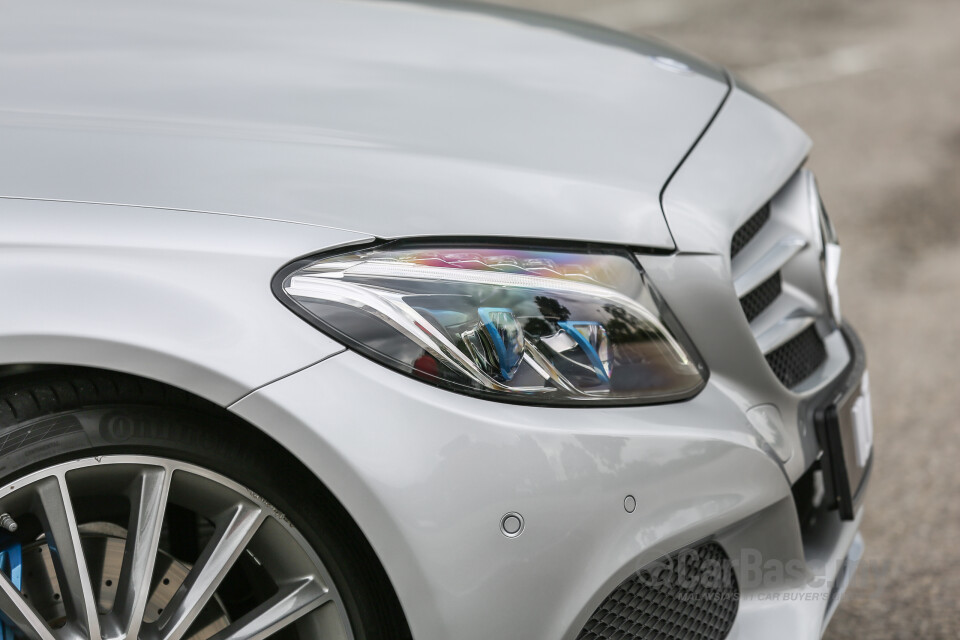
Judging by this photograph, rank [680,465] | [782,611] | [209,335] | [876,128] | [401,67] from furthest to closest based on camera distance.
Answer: [876,128], [401,67], [782,611], [680,465], [209,335]

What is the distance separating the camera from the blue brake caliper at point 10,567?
1.51 meters

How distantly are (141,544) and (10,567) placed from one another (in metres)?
0.22

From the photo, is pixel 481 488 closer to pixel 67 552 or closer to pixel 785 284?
pixel 67 552

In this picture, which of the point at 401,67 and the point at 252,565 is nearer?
the point at 252,565

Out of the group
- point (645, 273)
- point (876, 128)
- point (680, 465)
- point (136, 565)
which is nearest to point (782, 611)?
point (680, 465)

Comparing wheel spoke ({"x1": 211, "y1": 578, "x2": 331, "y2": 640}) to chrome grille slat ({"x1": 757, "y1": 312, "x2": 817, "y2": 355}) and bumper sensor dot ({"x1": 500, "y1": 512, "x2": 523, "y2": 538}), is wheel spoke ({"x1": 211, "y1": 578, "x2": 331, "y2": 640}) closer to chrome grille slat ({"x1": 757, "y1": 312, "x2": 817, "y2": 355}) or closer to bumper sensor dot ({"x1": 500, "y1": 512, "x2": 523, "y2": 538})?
bumper sensor dot ({"x1": 500, "y1": 512, "x2": 523, "y2": 538})

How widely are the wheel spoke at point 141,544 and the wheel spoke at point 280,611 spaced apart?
0.13 m

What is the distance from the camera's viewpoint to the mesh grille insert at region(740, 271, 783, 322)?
5.98ft

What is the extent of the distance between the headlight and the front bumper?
0.11 ft

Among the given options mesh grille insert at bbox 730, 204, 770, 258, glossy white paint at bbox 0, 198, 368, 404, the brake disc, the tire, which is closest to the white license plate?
mesh grille insert at bbox 730, 204, 770, 258

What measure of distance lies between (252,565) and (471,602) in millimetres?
369

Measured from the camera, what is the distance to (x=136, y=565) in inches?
58.6

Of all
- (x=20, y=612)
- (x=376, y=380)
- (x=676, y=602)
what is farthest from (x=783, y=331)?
(x=20, y=612)

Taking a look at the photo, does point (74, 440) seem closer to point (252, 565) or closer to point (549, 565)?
point (252, 565)
